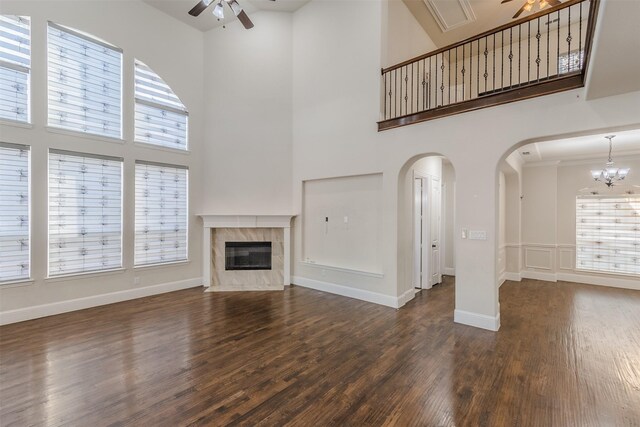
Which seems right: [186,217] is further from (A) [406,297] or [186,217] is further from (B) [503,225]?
(B) [503,225]

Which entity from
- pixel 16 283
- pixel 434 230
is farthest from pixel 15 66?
pixel 434 230

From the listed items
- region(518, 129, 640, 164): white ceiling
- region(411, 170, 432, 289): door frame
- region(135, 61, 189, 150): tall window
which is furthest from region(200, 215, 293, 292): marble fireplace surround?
region(518, 129, 640, 164): white ceiling

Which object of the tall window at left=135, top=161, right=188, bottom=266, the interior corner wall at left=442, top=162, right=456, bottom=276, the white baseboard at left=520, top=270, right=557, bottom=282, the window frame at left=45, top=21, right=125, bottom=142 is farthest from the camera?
the interior corner wall at left=442, top=162, right=456, bottom=276

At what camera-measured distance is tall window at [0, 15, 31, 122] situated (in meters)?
4.08

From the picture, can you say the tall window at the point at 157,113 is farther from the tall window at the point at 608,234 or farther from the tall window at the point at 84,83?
the tall window at the point at 608,234

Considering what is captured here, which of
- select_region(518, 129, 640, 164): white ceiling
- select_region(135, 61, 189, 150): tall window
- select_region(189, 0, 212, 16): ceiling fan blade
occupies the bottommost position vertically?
select_region(518, 129, 640, 164): white ceiling

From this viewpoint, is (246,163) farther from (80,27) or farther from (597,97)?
(597,97)

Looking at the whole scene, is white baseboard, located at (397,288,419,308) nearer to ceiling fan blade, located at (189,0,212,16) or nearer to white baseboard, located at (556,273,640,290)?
white baseboard, located at (556,273,640,290)

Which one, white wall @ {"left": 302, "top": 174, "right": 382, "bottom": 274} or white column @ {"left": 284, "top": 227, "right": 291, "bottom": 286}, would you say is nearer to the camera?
white wall @ {"left": 302, "top": 174, "right": 382, "bottom": 274}

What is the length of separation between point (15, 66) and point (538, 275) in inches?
417

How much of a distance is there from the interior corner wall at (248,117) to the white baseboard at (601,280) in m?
6.70

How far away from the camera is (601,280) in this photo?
648 cm

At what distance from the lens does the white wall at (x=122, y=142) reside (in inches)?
169

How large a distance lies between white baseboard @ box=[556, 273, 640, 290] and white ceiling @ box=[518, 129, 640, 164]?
2575 mm
